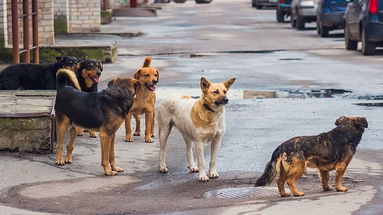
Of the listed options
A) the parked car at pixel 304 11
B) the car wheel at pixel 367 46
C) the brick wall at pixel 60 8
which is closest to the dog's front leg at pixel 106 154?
the car wheel at pixel 367 46

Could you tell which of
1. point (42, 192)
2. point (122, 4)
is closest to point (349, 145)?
point (42, 192)

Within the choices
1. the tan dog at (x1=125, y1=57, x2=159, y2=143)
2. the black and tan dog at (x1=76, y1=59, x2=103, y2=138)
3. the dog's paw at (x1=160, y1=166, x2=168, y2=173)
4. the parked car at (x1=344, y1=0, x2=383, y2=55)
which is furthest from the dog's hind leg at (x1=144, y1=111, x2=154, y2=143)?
the parked car at (x1=344, y1=0, x2=383, y2=55)

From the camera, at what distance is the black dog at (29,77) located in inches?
552

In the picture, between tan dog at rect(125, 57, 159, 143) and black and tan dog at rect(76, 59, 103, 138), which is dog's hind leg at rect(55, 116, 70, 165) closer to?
tan dog at rect(125, 57, 159, 143)

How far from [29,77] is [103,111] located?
372cm

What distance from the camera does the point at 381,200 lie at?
8.85 metres

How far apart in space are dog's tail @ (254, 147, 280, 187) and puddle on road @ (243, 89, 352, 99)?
732 centimetres

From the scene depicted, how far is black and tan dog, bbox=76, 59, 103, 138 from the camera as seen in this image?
41.4 ft

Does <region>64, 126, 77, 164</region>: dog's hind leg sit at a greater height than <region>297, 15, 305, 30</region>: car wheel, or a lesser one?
greater

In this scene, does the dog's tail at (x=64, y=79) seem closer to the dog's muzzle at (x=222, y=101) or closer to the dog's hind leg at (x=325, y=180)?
the dog's muzzle at (x=222, y=101)

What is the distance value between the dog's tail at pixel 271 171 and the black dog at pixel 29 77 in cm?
517

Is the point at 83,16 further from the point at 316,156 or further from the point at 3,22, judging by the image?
the point at 316,156

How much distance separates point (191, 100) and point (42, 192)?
177 cm

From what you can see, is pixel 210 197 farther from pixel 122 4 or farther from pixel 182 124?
pixel 122 4
